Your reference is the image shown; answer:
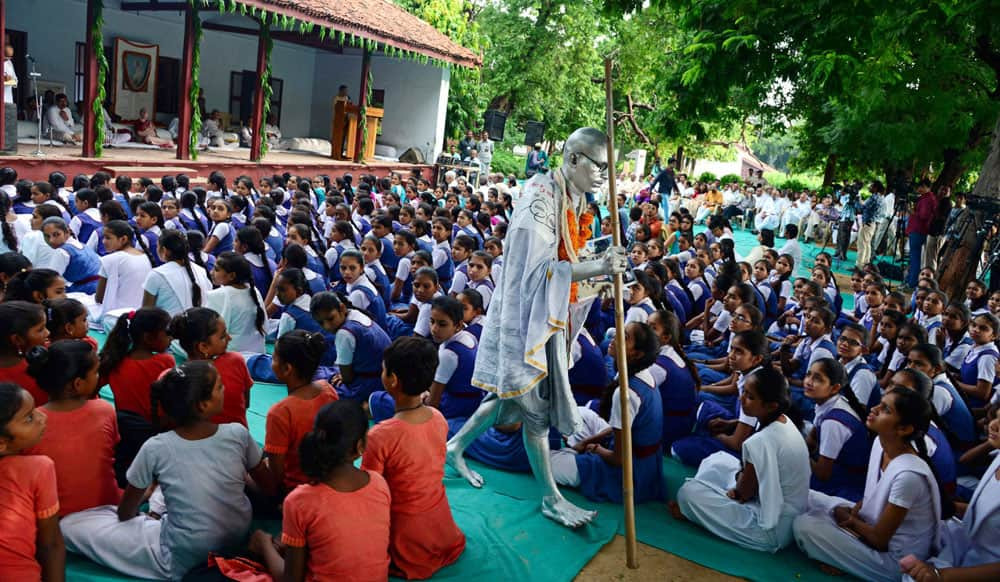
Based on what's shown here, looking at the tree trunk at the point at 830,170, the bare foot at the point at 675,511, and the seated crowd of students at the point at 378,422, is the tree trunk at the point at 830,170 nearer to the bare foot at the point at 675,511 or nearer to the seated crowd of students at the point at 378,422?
the seated crowd of students at the point at 378,422

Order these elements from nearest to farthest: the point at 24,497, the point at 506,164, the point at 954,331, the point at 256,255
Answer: the point at 24,497
the point at 954,331
the point at 256,255
the point at 506,164

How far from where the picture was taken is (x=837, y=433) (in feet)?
13.3

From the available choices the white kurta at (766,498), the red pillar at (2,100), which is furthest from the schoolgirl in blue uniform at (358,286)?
the red pillar at (2,100)

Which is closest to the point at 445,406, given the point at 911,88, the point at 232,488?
the point at 232,488

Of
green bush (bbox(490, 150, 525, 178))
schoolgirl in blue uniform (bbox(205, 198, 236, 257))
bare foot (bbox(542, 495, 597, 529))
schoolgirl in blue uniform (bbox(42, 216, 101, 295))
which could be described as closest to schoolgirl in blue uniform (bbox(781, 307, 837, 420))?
bare foot (bbox(542, 495, 597, 529))

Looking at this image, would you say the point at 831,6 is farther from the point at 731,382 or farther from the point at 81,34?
the point at 81,34

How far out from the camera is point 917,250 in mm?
12547

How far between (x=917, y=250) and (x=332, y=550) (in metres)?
12.4

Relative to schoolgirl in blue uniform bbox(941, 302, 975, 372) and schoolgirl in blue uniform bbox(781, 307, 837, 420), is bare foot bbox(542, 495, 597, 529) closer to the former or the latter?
schoolgirl in blue uniform bbox(781, 307, 837, 420)

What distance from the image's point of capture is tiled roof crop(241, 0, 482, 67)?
1329 centimetres

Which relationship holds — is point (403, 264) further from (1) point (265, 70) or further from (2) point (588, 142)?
(1) point (265, 70)

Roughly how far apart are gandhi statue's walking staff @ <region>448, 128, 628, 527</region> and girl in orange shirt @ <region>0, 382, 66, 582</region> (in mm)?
1851

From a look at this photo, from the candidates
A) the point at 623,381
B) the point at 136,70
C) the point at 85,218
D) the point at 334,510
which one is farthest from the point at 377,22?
the point at 334,510

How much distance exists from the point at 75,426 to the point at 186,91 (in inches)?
438
